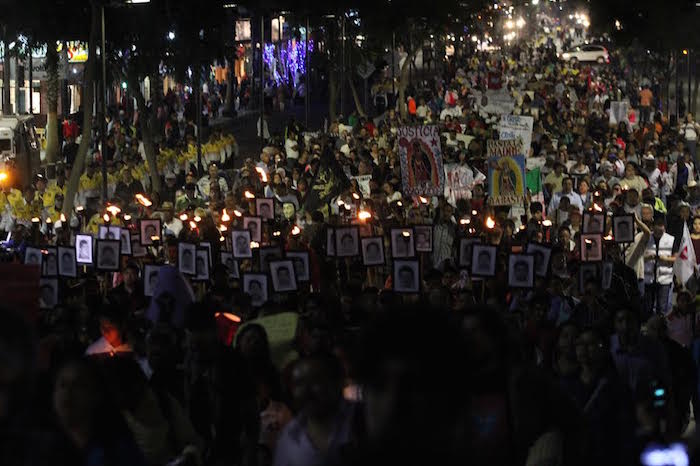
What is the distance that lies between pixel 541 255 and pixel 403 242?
2266 mm

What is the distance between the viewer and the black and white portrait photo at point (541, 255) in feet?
50.7

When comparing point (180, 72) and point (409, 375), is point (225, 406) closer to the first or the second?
point (409, 375)

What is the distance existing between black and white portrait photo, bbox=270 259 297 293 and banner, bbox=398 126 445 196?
245 inches

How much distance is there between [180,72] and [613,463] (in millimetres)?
29576

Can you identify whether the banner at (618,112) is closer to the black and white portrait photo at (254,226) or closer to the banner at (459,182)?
the banner at (459,182)

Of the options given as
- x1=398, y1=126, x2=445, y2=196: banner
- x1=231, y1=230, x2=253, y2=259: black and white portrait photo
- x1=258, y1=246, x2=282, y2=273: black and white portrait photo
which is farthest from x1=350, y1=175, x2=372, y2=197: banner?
x1=258, y1=246, x2=282, y2=273: black and white portrait photo

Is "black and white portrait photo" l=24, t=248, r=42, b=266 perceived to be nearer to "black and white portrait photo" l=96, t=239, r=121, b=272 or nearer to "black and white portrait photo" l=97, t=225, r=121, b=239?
"black and white portrait photo" l=96, t=239, r=121, b=272

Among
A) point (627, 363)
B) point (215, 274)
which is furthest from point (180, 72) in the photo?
point (627, 363)

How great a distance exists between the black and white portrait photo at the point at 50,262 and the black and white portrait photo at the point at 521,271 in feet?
14.3

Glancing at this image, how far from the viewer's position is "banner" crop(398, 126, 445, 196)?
2141 cm

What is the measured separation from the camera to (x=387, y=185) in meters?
23.9

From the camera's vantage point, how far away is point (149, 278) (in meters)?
14.9

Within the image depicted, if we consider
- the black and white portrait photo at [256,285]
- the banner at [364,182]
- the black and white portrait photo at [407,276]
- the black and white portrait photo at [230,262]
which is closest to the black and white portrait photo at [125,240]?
the black and white portrait photo at [230,262]

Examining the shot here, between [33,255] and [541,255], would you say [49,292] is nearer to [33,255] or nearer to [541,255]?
[33,255]
